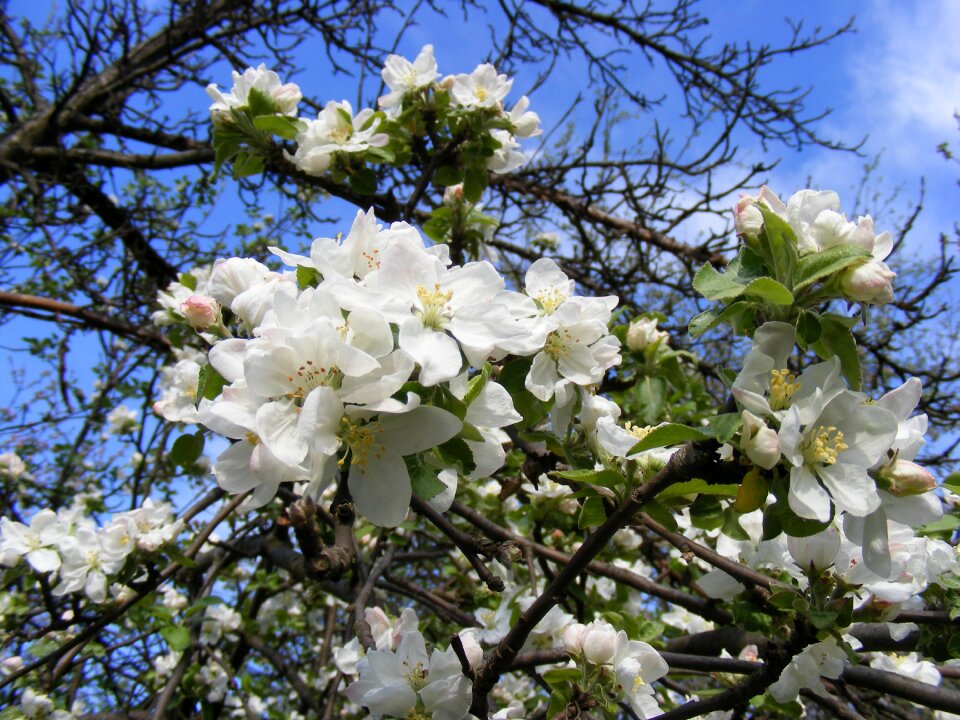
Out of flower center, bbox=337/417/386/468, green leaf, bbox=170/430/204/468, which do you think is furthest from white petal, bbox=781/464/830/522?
green leaf, bbox=170/430/204/468

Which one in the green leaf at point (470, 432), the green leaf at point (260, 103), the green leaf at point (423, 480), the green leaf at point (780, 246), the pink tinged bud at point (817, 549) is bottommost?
the pink tinged bud at point (817, 549)

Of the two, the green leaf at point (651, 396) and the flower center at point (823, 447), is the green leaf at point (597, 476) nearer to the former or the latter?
the flower center at point (823, 447)

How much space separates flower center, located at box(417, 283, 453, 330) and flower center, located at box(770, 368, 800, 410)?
505 mm

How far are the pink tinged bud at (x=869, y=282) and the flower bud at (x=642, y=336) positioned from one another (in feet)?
3.41

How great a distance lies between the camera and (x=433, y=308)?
1.02 m

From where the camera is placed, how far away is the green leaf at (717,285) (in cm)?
90

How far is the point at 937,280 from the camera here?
11.4 feet

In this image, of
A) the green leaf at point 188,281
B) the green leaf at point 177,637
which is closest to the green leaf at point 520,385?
the green leaf at point 188,281

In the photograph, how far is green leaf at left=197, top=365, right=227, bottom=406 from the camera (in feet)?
3.64

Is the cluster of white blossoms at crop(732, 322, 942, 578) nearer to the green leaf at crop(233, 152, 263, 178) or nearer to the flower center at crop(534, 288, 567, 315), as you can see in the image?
the flower center at crop(534, 288, 567, 315)

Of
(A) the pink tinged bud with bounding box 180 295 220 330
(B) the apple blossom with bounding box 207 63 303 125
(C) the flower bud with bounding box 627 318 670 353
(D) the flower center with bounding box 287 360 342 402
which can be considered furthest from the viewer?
(B) the apple blossom with bounding box 207 63 303 125

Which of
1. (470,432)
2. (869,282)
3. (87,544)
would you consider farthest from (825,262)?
(87,544)

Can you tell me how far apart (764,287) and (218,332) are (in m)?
1.20

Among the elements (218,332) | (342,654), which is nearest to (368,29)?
(218,332)
